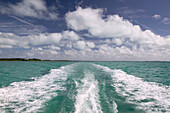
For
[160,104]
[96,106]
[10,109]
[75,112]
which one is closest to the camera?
[75,112]

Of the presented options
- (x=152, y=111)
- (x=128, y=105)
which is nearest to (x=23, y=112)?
(x=128, y=105)

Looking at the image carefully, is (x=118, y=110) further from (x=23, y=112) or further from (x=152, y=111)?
(x=23, y=112)

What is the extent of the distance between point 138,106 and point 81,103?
11.1 ft

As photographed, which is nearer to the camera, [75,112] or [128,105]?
[75,112]

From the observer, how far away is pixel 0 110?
4953mm

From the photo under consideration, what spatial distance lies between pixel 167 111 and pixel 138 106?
52.9 inches

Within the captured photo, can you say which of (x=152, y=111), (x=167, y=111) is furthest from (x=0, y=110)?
(x=167, y=111)

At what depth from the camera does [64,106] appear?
17.8 feet

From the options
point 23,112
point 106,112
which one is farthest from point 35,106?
point 106,112

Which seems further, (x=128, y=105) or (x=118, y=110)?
(x=128, y=105)

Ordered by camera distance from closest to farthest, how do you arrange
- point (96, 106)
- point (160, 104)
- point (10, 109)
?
point (10, 109), point (96, 106), point (160, 104)

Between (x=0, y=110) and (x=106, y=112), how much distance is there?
5.49 meters

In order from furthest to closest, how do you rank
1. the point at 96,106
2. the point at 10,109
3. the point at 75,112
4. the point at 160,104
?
1. the point at 160,104
2. the point at 96,106
3. the point at 10,109
4. the point at 75,112

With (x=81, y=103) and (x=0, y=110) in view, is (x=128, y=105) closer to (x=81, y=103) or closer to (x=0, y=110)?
(x=81, y=103)
